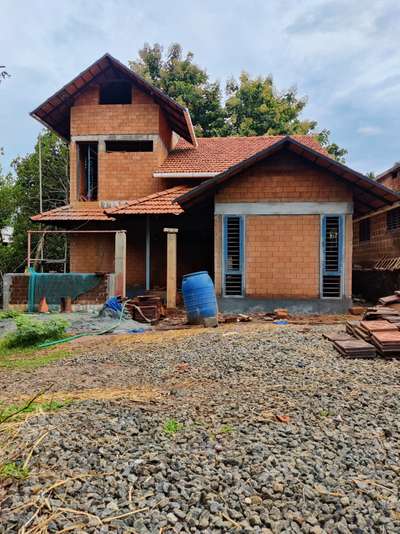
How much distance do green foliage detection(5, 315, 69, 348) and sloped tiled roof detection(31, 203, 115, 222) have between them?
5.96 meters

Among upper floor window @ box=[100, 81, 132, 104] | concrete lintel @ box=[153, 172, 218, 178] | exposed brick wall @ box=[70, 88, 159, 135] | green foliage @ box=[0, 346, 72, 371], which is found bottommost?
green foliage @ box=[0, 346, 72, 371]

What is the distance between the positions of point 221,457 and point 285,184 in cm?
913

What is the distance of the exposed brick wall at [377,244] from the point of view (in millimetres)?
14750

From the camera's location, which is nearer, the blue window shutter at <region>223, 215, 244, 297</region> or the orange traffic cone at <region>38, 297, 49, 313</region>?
the blue window shutter at <region>223, 215, 244, 297</region>

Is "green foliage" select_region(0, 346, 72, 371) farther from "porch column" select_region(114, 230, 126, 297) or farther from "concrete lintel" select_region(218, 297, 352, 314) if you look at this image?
"concrete lintel" select_region(218, 297, 352, 314)

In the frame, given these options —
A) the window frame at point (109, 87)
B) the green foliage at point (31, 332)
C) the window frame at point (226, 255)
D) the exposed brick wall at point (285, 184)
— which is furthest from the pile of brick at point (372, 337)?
the window frame at point (109, 87)

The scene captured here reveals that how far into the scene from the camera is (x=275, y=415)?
368 centimetres

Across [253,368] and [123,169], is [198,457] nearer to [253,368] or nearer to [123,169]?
[253,368]

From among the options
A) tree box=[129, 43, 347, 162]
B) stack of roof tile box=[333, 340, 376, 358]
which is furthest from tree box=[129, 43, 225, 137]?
stack of roof tile box=[333, 340, 376, 358]

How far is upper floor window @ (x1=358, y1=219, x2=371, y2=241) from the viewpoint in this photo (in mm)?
17331

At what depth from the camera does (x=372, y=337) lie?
6180 mm

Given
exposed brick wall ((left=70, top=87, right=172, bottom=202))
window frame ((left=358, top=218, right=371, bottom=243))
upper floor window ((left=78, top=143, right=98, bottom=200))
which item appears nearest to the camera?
exposed brick wall ((left=70, top=87, right=172, bottom=202))

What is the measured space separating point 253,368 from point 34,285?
27.7 feet

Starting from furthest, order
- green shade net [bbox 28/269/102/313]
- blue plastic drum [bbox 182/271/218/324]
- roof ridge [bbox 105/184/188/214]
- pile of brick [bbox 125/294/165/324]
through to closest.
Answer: roof ridge [bbox 105/184/188/214], green shade net [bbox 28/269/102/313], pile of brick [bbox 125/294/165/324], blue plastic drum [bbox 182/271/218/324]
